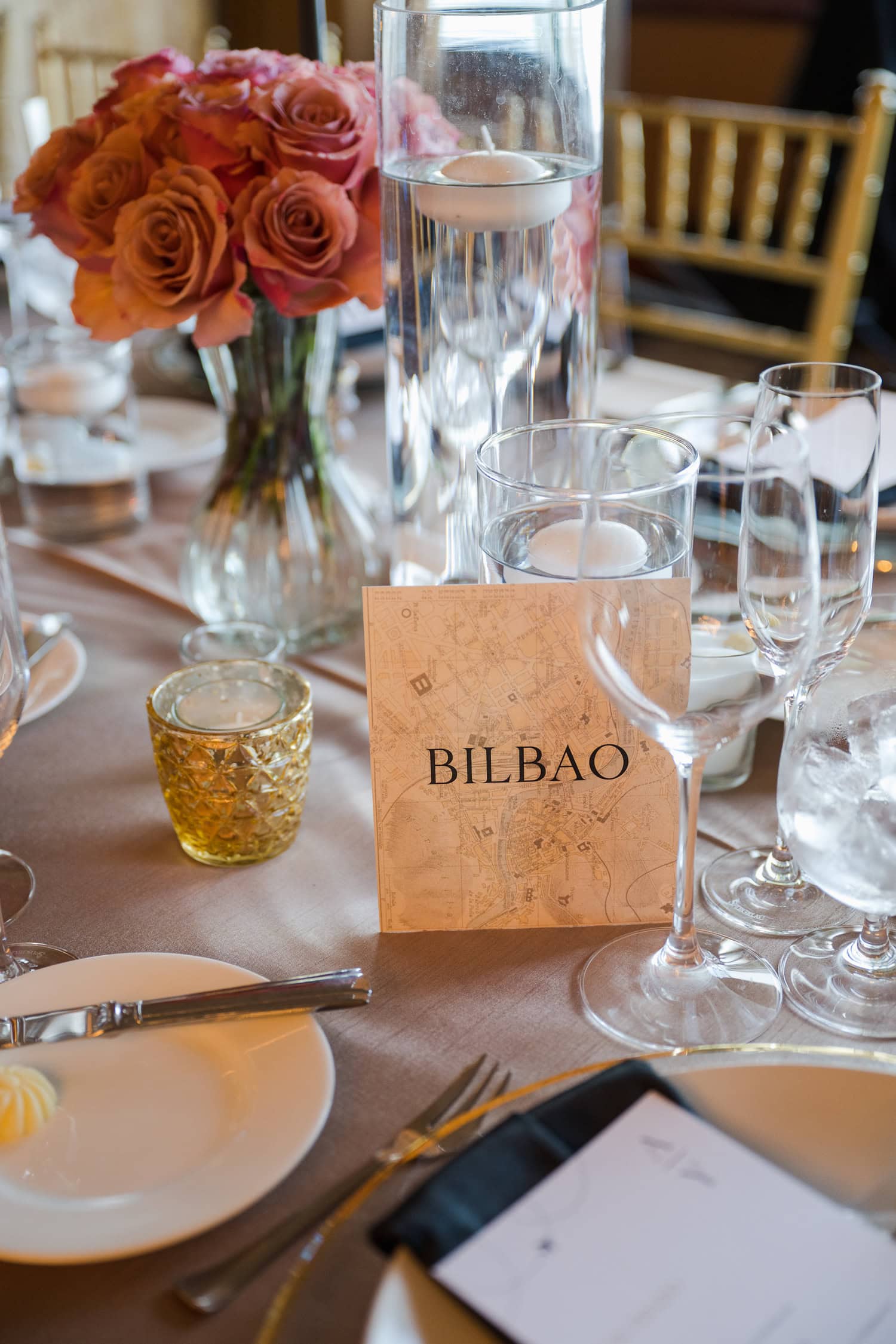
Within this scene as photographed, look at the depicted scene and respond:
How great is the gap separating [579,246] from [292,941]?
0.51 m

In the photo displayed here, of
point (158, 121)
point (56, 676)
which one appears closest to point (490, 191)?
point (158, 121)

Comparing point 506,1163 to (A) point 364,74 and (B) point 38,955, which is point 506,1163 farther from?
(A) point 364,74

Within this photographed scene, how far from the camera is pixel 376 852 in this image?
2.15ft

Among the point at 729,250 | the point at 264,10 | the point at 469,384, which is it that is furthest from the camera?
the point at 264,10

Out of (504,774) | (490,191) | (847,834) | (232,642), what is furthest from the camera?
(232,642)

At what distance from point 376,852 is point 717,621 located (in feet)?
0.85

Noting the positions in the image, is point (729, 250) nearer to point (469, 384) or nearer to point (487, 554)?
point (469, 384)

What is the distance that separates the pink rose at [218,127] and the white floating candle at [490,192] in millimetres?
122

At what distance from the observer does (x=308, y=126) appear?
0.80 meters

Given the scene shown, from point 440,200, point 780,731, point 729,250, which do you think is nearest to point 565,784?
point 780,731

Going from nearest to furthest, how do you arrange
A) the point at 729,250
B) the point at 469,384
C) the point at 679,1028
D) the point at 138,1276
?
the point at 138,1276 → the point at 679,1028 → the point at 469,384 → the point at 729,250

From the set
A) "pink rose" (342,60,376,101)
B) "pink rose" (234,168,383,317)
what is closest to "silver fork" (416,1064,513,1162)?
"pink rose" (234,168,383,317)

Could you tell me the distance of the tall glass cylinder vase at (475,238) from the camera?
2.55 feet

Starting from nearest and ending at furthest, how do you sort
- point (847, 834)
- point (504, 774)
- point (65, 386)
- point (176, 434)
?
point (847, 834) → point (504, 774) → point (65, 386) → point (176, 434)
